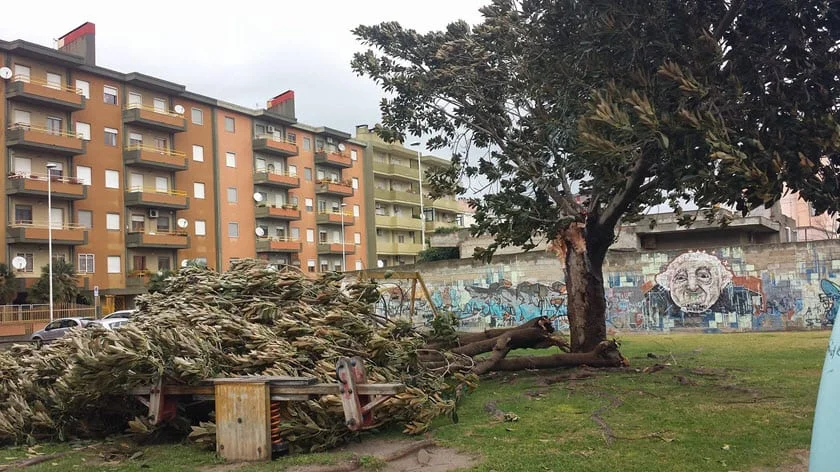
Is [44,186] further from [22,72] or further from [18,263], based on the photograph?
[22,72]

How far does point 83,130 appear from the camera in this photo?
43469 mm

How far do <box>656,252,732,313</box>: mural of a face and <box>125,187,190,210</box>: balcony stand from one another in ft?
115

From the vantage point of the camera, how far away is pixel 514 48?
12.3 m

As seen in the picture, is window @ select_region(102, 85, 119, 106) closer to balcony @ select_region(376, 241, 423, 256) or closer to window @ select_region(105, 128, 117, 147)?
window @ select_region(105, 128, 117, 147)

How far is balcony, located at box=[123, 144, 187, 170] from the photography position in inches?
1801

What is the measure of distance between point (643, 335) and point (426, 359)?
1551 cm

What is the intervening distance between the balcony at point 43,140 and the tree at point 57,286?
6.70 m

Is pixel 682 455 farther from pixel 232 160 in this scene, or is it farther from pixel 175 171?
pixel 232 160

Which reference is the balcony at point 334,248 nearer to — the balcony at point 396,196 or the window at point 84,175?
the balcony at point 396,196

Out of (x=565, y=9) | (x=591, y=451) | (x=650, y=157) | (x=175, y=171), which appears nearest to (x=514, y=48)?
(x=565, y=9)

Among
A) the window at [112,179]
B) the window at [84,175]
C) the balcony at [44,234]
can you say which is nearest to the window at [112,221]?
the window at [112,179]

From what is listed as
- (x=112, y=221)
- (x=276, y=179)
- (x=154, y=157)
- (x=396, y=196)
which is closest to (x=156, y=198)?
(x=154, y=157)

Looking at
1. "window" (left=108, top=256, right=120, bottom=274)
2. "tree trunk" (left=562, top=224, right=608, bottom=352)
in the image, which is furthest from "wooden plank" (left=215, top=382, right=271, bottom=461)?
"window" (left=108, top=256, right=120, bottom=274)

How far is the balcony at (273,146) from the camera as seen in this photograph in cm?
5634
